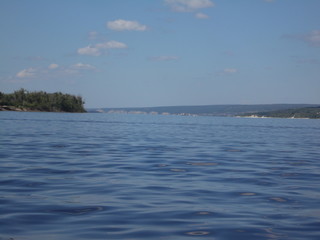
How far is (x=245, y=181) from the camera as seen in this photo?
1288cm

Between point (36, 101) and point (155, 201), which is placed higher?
point (36, 101)

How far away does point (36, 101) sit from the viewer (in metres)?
186

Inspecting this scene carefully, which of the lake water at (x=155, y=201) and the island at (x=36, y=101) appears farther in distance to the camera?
the island at (x=36, y=101)

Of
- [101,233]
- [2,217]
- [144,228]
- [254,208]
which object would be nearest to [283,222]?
[254,208]

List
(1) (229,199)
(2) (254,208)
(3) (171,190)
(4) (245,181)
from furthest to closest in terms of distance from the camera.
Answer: (4) (245,181)
(3) (171,190)
(1) (229,199)
(2) (254,208)

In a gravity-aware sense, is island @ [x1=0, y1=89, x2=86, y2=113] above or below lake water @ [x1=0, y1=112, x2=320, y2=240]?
above

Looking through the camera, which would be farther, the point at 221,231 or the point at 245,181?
the point at 245,181

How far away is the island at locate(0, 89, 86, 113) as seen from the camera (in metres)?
171

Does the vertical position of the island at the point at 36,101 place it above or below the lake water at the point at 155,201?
above

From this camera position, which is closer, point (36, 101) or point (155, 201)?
point (155, 201)

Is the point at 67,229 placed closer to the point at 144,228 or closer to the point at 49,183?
the point at 144,228

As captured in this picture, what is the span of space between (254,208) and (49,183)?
19.3ft

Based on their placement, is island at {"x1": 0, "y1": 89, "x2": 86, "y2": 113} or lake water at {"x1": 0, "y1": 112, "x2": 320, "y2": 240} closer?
lake water at {"x1": 0, "y1": 112, "x2": 320, "y2": 240}

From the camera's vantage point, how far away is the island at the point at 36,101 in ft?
560
